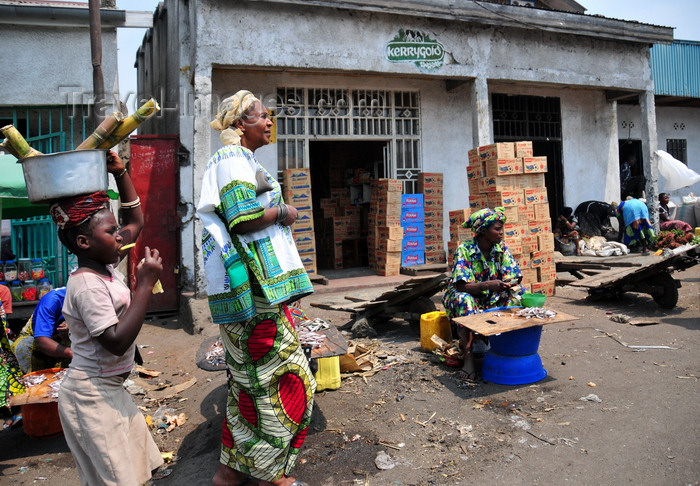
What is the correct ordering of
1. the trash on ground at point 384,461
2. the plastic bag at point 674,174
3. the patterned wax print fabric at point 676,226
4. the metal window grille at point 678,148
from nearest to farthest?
the trash on ground at point 384,461 → the patterned wax print fabric at point 676,226 → the plastic bag at point 674,174 → the metal window grille at point 678,148

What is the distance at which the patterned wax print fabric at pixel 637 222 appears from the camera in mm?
11555

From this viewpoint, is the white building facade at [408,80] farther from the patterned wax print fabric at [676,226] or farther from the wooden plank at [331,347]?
the wooden plank at [331,347]

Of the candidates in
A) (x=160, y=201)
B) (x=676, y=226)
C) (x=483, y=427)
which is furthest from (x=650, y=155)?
(x=483, y=427)

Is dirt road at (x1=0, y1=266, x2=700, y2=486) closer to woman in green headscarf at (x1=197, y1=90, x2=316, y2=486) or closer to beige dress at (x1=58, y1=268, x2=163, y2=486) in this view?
woman in green headscarf at (x1=197, y1=90, x2=316, y2=486)

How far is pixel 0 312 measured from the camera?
12.6 feet

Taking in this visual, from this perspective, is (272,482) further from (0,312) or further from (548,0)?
(548,0)

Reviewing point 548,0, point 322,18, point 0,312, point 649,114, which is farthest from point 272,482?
point 548,0

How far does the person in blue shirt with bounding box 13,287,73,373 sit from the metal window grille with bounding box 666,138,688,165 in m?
18.5

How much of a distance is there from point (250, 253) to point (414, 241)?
7872mm

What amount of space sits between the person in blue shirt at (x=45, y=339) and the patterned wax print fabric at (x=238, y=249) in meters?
1.74

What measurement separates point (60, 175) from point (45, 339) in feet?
6.97

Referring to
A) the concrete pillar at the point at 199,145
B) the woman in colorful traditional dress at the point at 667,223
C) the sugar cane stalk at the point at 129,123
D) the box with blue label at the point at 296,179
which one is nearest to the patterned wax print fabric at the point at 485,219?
the sugar cane stalk at the point at 129,123

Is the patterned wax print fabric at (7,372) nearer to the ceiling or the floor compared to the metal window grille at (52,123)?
nearer to the floor

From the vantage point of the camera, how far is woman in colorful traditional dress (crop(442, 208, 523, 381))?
15.8 ft
